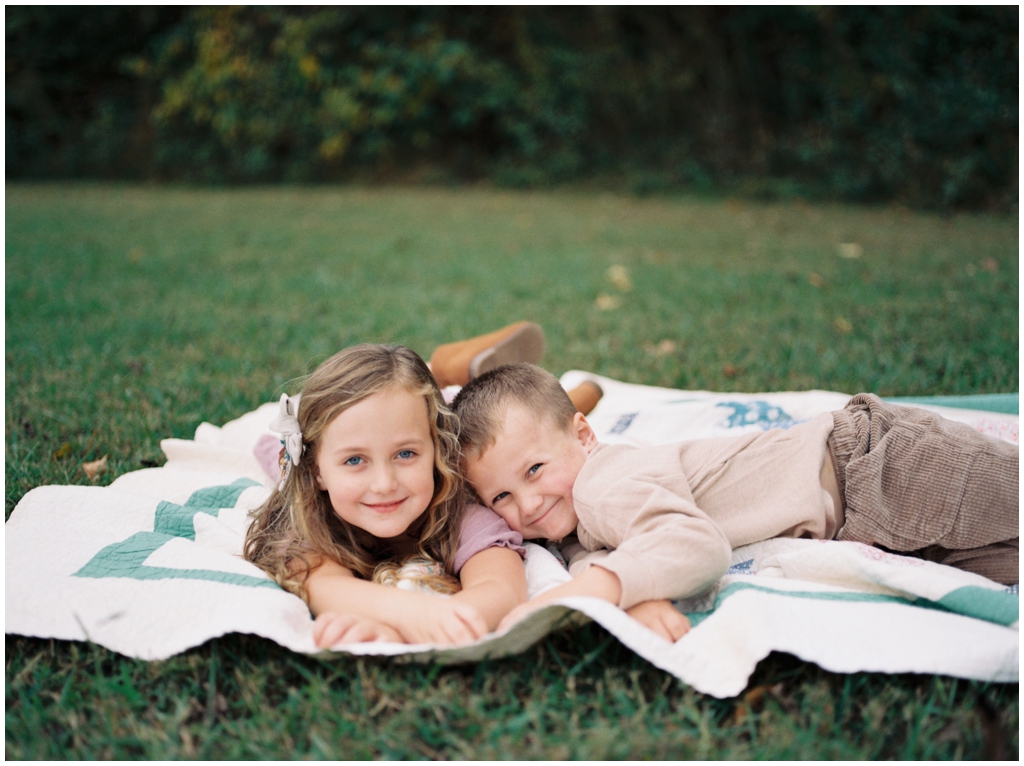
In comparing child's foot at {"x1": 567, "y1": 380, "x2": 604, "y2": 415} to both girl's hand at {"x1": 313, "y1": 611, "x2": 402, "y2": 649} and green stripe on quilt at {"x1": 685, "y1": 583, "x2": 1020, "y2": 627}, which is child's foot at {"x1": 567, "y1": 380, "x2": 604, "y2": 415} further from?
girl's hand at {"x1": 313, "y1": 611, "x2": 402, "y2": 649}

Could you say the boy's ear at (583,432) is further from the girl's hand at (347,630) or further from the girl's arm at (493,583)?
the girl's hand at (347,630)

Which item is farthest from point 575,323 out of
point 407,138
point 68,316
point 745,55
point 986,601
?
point 407,138

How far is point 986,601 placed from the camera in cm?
162

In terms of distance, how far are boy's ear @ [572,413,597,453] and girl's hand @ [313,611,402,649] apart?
71 centimetres

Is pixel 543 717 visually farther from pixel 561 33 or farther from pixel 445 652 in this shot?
pixel 561 33

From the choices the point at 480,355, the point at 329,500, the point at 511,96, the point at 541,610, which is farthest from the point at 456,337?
the point at 511,96

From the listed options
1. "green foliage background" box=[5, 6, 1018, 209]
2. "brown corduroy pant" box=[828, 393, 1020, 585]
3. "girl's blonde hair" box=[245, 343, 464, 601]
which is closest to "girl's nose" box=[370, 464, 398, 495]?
"girl's blonde hair" box=[245, 343, 464, 601]

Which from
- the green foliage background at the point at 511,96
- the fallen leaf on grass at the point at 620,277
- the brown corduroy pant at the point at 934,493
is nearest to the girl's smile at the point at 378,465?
the brown corduroy pant at the point at 934,493

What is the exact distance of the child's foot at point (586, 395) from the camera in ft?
9.14

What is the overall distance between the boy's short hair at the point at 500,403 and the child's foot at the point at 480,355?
646 millimetres

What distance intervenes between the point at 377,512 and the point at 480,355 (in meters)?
1.08

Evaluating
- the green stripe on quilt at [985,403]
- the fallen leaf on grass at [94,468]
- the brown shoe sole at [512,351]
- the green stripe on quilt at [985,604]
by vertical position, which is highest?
the brown shoe sole at [512,351]

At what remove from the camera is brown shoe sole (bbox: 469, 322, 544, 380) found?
110 inches

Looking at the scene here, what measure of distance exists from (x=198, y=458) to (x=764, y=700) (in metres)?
1.84
